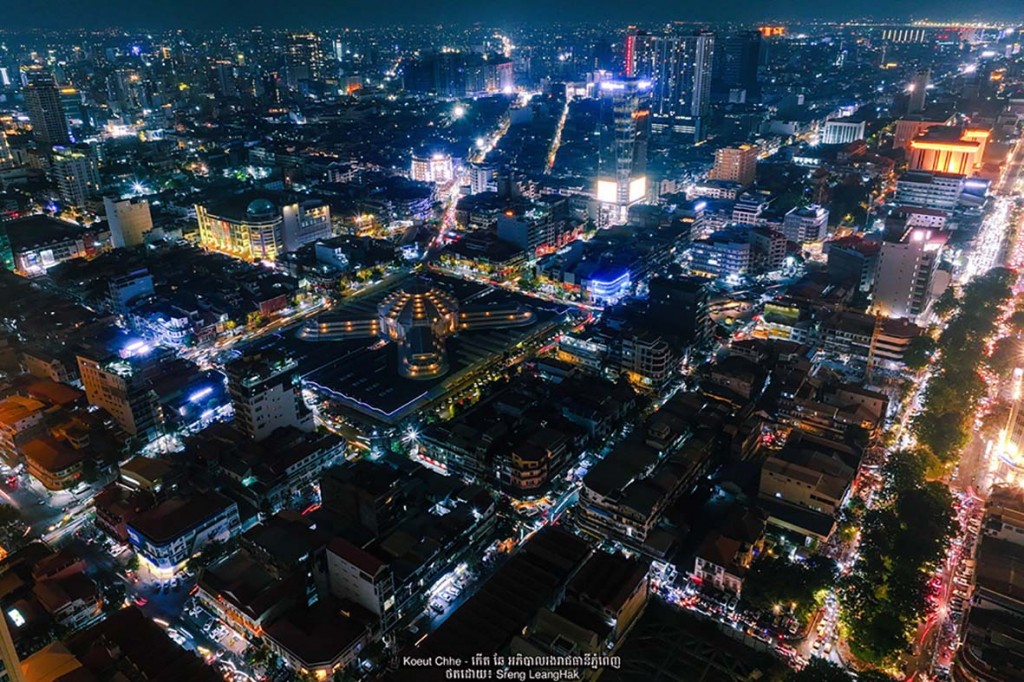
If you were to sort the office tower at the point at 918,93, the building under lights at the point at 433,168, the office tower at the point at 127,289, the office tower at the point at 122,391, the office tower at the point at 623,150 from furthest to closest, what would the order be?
1. the office tower at the point at 918,93
2. the building under lights at the point at 433,168
3. the office tower at the point at 623,150
4. the office tower at the point at 127,289
5. the office tower at the point at 122,391

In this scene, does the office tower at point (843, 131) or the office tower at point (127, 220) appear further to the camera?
the office tower at point (843, 131)

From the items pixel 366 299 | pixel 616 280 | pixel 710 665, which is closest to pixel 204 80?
pixel 366 299

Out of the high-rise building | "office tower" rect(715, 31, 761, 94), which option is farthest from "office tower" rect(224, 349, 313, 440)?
"office tower" rect(715, 31, 761, 94)

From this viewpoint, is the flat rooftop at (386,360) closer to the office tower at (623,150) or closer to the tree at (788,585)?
the tree at (788,585)

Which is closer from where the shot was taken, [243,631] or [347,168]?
[243,631]

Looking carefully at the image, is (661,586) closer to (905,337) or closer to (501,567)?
(501,567)

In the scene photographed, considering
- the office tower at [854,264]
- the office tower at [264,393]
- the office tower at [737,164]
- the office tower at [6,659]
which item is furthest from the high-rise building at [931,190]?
the office tower at [6,659]

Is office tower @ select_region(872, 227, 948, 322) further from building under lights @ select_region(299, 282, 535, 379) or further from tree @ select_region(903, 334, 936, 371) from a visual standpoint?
building under lights @ select_region(299, 282, 535, 379)
